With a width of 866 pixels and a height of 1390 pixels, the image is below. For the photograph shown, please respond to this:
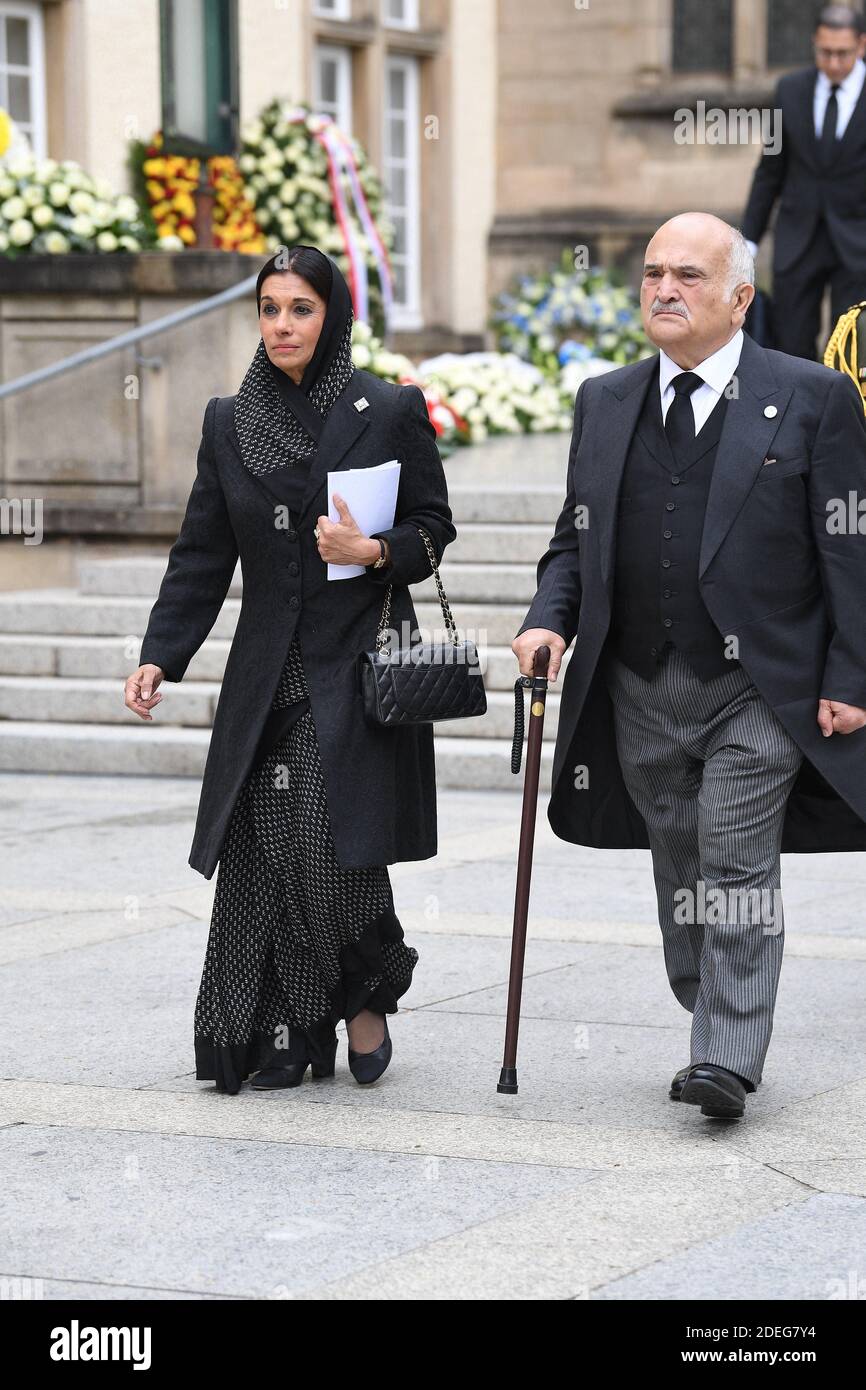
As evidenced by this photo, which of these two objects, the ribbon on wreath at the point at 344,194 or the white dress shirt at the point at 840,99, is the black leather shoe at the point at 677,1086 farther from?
the ribbon on wreath at the point at 344,194

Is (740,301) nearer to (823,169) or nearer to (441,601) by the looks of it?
(441,601)

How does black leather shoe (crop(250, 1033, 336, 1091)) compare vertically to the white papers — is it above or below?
below

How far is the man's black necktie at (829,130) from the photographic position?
36.3ft

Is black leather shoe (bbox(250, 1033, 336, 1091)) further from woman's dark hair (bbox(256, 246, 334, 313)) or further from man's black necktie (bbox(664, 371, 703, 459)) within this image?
woman's dark hair (bbox(256, 246, 334, 313))

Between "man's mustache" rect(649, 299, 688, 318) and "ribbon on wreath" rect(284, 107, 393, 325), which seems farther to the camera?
"ribbon on wreath" rect(284, 107, 393, 325)

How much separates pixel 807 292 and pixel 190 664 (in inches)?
146

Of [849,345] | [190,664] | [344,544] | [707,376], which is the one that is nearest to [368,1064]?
[344,544]

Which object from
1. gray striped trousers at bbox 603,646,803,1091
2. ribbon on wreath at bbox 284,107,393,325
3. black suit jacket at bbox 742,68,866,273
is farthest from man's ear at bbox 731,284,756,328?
ribbon on wreath at bbox 284,107,393,325

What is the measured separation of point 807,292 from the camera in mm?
11523

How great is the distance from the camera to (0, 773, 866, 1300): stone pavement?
3.96m

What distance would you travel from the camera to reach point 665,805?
16.8ft

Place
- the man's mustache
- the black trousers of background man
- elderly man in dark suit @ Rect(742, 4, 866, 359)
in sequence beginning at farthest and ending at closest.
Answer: the black trousers of background man, elderly man in dark suit @ Rect(742, 4, 866, 359), the man's mustache

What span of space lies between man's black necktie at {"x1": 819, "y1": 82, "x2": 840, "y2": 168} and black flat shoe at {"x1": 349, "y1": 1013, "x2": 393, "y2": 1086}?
7063 millimetres
